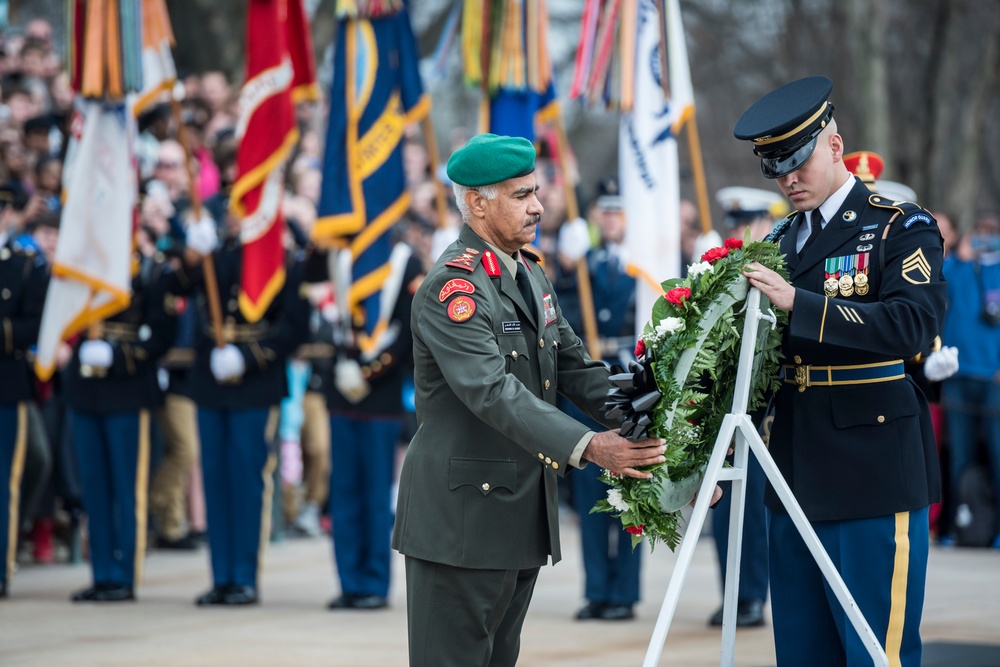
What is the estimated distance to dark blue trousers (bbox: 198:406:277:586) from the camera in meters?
8.41

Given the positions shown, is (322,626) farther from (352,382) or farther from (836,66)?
(836,66)

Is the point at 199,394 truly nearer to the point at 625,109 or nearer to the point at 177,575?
the point at 177,575

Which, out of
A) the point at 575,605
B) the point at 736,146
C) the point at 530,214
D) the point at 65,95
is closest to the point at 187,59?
the point at 65,95

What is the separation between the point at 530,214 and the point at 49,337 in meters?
5.04

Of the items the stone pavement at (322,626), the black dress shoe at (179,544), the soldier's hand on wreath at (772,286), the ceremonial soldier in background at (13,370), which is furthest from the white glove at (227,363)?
the soldier's hand on wreath at (772,286)

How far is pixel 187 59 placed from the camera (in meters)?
19.7

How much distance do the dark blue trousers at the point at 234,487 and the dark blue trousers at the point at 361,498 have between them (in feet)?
1.50

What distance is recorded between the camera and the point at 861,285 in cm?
436

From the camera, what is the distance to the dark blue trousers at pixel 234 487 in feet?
27.6

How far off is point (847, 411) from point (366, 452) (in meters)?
4.40

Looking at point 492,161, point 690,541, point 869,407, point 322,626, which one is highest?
point 492,161

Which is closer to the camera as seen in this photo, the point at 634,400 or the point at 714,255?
the point at 634,400

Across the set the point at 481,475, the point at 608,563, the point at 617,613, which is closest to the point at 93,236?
the point at 608,563

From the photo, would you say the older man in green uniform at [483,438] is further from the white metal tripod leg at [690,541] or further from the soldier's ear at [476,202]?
the white metal tripod leg at [690,541]
